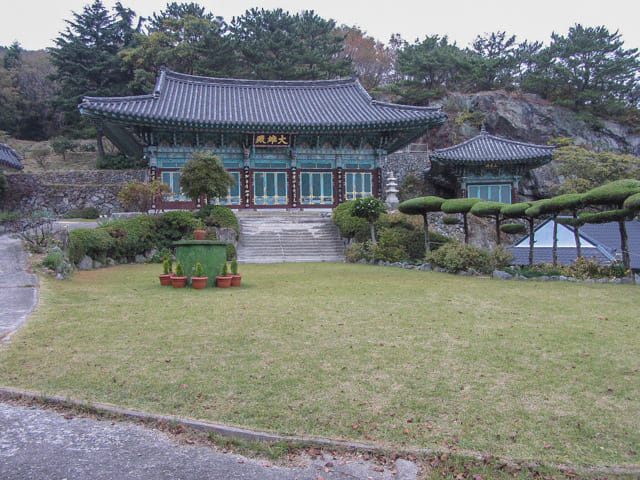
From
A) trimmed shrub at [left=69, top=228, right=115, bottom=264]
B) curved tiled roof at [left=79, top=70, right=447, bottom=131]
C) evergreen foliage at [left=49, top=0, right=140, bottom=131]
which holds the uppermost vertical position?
evergreen foliage at [left=49, top=0, right=140, bottom=131]

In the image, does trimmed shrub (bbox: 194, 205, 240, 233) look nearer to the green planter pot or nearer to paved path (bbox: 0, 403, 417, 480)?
the green planter pot

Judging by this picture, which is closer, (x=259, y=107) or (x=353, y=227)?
(x=353, y=227)

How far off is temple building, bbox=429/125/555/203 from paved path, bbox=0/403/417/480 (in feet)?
77.0

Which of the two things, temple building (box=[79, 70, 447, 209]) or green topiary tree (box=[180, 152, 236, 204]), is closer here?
green topiary tree (box=[180, 152, 236, 204])

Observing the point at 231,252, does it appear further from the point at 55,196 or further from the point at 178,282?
the point at 55,196

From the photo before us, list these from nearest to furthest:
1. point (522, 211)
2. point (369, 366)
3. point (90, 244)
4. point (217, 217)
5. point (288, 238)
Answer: point (369, 366), point (522, 211), point (90, 244), point (217, 217), point (288, 238)

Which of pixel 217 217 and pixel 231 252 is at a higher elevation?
pixel 217 217

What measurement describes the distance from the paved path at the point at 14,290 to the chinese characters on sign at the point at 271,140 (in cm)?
A: 1197

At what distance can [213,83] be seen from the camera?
26.3m

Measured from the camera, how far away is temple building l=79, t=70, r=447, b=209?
2138 cm

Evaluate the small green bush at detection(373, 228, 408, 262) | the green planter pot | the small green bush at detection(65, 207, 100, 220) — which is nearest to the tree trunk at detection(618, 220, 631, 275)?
the small green bush at detection(373, 228, 408, 262)

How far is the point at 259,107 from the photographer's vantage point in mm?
24453

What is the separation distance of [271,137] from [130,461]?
20717 millimetres

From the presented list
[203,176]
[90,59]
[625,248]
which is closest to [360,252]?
[203,176]
